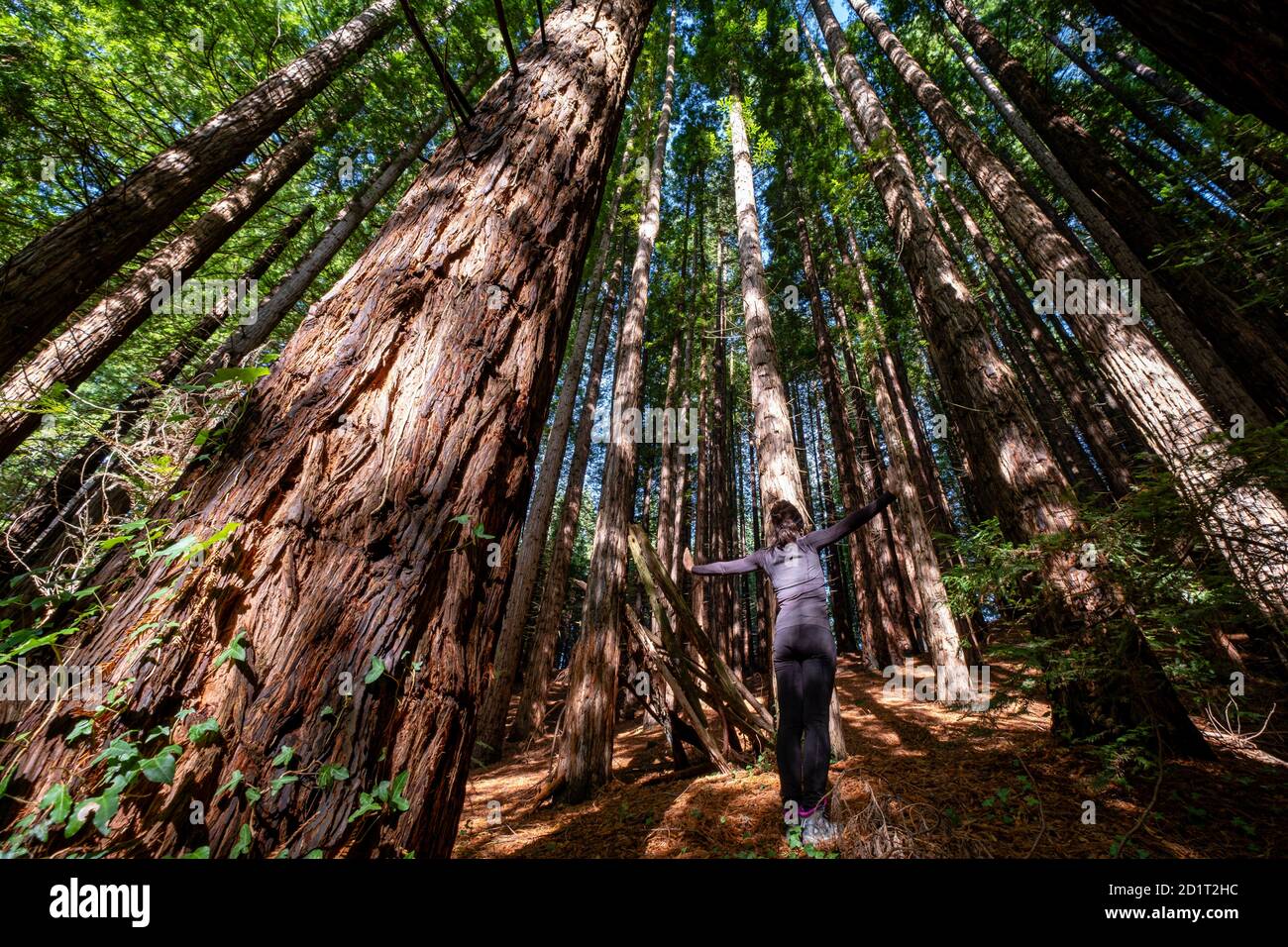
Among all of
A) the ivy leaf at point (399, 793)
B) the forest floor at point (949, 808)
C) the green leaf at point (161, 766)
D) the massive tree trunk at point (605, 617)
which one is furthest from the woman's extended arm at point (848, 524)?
the green leaf at point (161, 766)

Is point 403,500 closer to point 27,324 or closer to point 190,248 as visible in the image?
point 27,324

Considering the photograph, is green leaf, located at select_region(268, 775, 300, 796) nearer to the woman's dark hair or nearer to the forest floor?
the forest floor

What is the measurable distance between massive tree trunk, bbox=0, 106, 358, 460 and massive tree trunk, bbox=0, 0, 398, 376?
544mm

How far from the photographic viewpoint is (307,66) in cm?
599

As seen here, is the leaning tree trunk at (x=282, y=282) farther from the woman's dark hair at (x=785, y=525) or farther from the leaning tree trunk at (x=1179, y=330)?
the leaning tree trunk at (x=1179, y=330)

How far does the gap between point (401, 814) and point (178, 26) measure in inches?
431

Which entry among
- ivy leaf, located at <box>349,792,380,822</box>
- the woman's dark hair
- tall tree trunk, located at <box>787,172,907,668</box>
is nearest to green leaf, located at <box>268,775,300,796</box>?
ivy leaf, located at <box>349,792,380,822</box>

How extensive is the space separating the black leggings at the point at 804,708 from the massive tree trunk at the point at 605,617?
84.4 inches

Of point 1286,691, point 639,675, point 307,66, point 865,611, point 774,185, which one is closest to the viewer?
point 1286,691

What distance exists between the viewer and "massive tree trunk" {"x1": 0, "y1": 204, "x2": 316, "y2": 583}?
1.51 m

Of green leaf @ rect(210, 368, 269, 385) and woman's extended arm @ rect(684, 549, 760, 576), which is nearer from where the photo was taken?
green leaf @ rect(210, 368, 269, 385)
